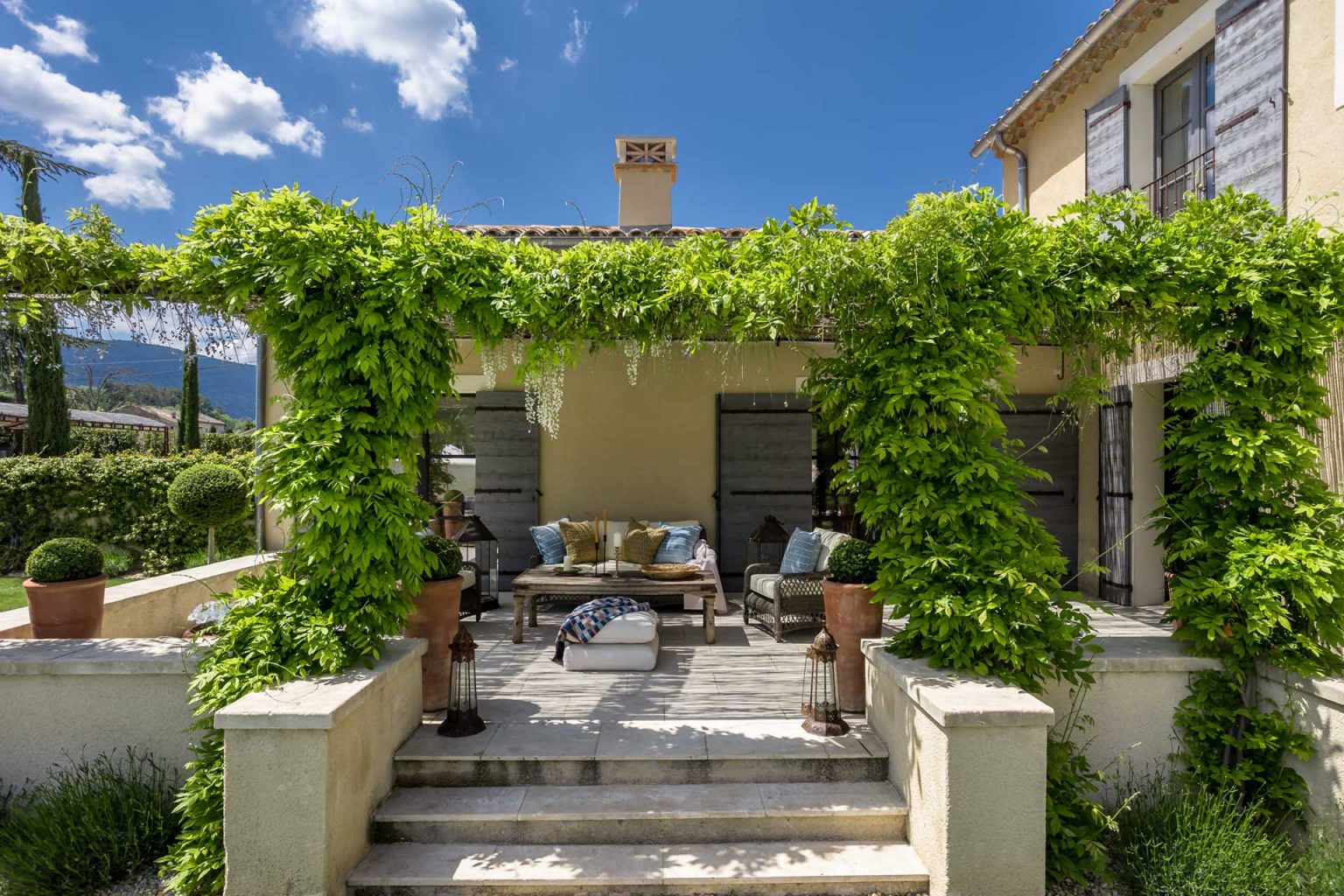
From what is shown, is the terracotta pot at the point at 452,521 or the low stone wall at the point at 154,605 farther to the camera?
the terracotta pot at the point at 452,521

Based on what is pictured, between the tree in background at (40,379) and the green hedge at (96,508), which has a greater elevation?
the tree in background at (40,379)

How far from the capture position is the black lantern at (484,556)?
6.25m

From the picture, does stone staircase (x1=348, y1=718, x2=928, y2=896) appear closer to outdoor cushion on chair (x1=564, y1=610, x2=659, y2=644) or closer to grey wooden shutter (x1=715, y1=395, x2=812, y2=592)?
outdoor cushion on chair (x1=564, y1=610, x2=659, y2=644)

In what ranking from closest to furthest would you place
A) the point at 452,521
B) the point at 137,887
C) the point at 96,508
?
1. the point at 137,887
2. the point at 96,508
3. the point at 452,521

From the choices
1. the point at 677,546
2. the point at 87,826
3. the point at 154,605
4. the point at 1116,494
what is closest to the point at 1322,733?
the point at 1116,494

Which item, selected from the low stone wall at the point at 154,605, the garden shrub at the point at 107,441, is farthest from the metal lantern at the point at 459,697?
the garden shrub at the point at 107,441

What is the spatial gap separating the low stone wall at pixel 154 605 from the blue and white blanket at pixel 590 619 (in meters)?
1.93

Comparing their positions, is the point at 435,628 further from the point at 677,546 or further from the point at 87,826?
the point at 677,546

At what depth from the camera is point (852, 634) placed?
146 inches

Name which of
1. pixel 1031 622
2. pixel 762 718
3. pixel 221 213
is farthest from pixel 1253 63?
pixel 221 213

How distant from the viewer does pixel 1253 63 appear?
4590mm

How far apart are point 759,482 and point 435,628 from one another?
4124 millimetres

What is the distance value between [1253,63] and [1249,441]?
10.3ft

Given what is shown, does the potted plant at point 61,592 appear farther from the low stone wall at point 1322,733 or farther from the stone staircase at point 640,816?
the low stone wall at point 1322,733
